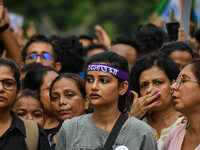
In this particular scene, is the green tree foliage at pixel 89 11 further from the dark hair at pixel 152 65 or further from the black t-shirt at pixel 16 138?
the black t-shirt at pixel 16 138

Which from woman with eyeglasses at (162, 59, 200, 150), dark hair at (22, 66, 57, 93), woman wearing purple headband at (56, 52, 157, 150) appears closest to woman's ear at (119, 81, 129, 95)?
woman wearing purple headband at (56, 52, 157, 150)

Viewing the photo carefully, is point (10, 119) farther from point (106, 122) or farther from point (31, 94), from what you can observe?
point (31, 94)

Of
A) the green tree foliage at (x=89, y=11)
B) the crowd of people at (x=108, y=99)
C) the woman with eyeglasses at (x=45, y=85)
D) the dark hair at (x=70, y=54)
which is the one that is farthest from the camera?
the green tree foliage at (x=89, y=11)

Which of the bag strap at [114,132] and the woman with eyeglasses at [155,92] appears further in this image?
the woman with eyeglasses at [155,92]

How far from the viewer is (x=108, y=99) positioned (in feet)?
13.6

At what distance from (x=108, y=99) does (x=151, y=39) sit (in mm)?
2754

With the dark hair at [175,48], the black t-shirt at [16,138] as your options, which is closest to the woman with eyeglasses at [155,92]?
the dark hair at [175,48]

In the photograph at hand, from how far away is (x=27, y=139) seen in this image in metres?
4.16

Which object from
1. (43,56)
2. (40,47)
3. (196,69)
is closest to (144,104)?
(196,69)

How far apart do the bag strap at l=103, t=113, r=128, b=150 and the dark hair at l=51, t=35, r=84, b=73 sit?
3246mm

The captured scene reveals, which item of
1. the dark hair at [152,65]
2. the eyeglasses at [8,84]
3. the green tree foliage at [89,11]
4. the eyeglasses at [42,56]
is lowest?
the eyeglasses at [8,84]

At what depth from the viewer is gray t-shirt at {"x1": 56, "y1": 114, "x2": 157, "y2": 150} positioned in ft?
12.9

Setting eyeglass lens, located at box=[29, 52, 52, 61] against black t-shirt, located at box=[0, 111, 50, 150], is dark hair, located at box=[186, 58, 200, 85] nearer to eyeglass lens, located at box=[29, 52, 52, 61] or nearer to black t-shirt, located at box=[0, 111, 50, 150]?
black t-shirt, located at box=[0, 111, 50, 150]

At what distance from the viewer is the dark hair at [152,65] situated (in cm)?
504
